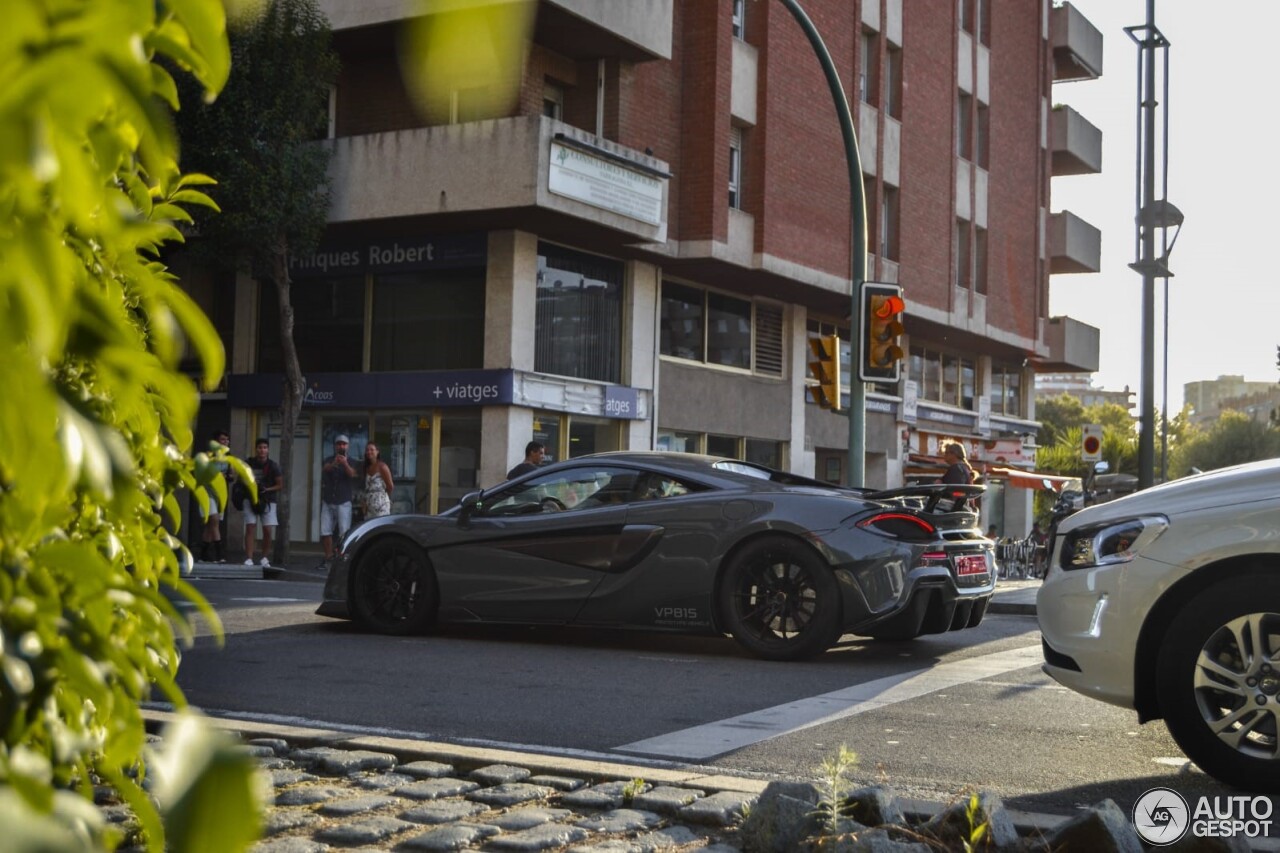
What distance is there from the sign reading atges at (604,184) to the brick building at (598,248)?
46mm

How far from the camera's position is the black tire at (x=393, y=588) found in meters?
10.8

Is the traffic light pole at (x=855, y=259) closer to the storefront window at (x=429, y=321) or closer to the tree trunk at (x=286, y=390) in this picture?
the storefront window at (x=429, y=321)

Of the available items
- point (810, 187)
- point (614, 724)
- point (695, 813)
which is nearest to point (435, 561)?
point (614, 724)

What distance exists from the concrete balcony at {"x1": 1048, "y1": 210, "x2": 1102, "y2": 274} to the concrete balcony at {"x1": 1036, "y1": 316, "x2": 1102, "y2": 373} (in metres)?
1.64

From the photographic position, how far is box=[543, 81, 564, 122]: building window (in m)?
23.8

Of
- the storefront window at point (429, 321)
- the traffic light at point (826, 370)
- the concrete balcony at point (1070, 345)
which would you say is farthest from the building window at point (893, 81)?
the traffic light at point (826, 370)

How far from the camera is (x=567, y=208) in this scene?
70.9ft

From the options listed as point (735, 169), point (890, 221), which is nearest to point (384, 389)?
point (735, 169)

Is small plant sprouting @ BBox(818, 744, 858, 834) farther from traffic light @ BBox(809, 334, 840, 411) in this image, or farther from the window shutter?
the window shutter

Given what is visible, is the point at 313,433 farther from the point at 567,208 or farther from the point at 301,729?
the point at 301,729

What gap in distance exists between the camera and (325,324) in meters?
25.1

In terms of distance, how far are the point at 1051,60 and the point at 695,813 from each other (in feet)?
132

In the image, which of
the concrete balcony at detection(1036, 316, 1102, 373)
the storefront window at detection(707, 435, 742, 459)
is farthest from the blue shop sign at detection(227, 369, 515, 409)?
the concrete balcony at detection(1036, 316, 1102, 373)

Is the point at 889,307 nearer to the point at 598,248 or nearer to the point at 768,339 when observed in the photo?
the point at 598,248
